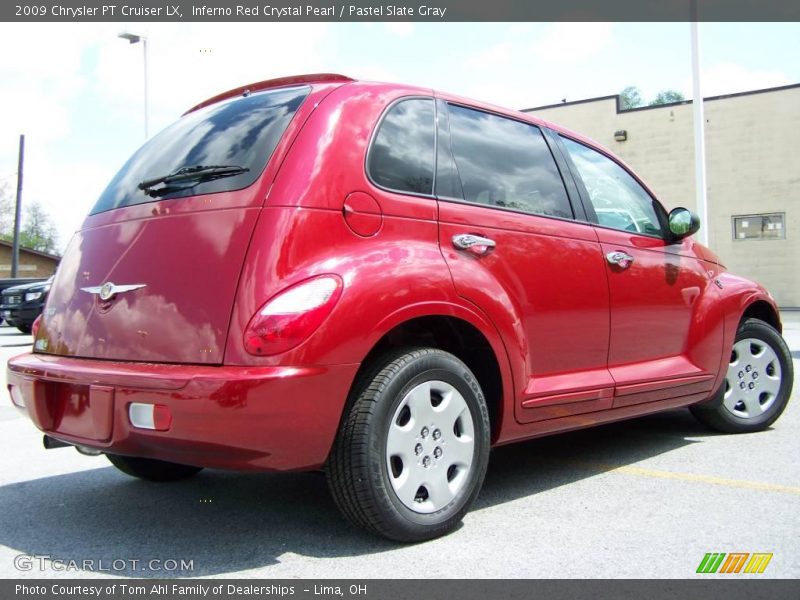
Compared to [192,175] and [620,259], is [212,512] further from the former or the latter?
[620,259]

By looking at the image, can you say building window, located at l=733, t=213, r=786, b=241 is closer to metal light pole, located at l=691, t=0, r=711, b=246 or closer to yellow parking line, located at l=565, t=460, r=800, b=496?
metal light pole, located at l=691, t=0, r=711, b=246

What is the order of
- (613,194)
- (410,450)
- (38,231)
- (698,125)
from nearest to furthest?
(410,450) < (613,194) < (698,125) < (38,231)

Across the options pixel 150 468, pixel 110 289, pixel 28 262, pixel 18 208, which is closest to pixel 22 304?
pixel 150 468

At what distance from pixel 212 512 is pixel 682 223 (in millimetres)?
3023

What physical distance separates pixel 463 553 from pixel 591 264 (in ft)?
5.41

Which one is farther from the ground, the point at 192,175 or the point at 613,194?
the point at 613,194

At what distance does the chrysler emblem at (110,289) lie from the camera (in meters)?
3.02

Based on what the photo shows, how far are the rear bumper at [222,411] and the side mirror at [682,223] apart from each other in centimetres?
260

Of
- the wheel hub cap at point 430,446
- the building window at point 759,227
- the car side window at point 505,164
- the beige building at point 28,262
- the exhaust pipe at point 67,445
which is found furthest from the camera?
the beige building at point 28,262

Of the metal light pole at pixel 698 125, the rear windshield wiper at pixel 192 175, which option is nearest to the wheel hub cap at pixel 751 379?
the rear windshield wiper at pixel 192 175

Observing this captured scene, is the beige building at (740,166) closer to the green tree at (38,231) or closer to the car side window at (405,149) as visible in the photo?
the car side window at (405,149)

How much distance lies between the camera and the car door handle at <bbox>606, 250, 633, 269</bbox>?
407 cm

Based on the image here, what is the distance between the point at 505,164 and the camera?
378cm
